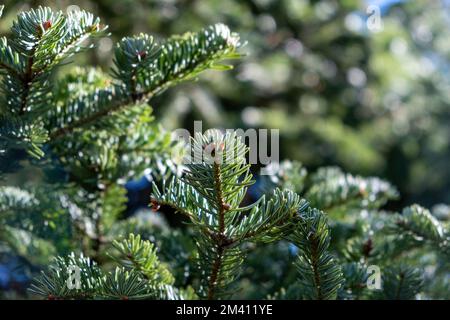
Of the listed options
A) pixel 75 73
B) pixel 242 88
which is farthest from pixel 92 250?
pixel 242 88

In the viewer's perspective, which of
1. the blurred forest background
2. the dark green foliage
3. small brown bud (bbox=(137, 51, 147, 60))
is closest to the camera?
the dark green foliage

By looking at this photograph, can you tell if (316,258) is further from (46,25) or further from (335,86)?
(335,86)

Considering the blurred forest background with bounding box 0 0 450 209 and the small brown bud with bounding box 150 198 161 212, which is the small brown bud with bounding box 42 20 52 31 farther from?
the blurred forest background with bounding box 0 0 450 209

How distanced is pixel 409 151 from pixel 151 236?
209 centimetres

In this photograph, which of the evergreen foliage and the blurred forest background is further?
the blurred forest background

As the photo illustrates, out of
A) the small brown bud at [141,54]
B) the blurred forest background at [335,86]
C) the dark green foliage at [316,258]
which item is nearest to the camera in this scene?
the dark green foliage at [316,258]

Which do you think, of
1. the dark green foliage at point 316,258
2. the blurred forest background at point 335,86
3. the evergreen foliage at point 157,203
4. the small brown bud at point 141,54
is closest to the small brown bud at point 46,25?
the evergreen foliage at point 157,203

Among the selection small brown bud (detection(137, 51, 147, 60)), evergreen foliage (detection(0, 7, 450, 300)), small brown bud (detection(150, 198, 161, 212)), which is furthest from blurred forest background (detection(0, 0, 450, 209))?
small brown bud (detection(150, 198, 161, 212))

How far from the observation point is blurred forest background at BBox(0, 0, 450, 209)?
7.09 feet

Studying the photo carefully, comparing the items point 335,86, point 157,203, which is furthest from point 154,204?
point 335,86

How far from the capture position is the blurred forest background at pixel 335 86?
7.09 ft

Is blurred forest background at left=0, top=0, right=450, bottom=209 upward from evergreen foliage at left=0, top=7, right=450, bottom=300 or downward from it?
upward

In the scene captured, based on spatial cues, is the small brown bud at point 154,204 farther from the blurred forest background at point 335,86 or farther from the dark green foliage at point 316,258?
the blurred forest background at point 335,86

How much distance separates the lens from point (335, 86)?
2.70 metres
